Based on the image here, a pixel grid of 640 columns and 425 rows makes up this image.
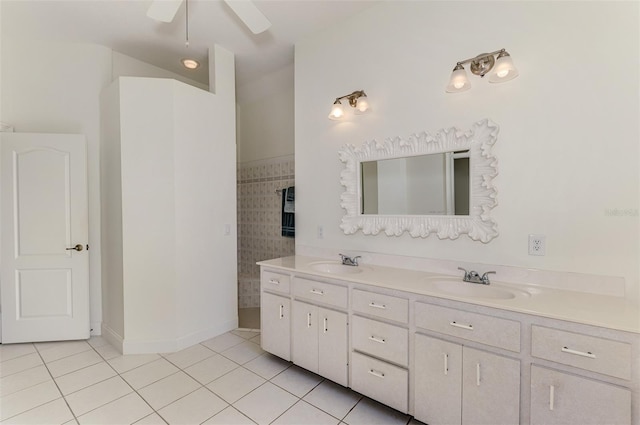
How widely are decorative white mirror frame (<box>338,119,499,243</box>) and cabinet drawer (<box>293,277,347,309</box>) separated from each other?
0.59 meters

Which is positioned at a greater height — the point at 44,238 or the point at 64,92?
the point at 64,92

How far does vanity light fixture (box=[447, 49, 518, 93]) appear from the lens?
1.65 m

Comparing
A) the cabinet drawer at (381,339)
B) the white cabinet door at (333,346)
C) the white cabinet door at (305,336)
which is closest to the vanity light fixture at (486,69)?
the cabinet drawer at (381,339)

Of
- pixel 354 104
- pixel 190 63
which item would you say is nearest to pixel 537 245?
pixel 354 104

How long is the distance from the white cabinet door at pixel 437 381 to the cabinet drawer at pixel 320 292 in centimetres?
54

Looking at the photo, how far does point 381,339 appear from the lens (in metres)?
1.77

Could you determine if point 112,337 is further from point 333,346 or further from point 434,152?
point 434,152

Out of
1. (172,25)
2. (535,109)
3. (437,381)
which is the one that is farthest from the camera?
(172,25)

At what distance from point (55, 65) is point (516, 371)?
4.41 meters

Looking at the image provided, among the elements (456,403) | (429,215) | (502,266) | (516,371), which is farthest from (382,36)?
(456,403)

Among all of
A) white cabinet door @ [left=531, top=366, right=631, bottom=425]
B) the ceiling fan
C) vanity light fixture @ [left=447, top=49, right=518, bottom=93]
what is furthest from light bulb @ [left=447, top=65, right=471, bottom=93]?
white cabinet door @ [left=531, top=366, right=631, bottom=425]

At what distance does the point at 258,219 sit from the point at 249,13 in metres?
2.48

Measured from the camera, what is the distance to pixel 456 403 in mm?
1495

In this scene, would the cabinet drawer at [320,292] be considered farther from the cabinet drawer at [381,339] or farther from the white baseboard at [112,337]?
the white baseboard at [112,337]
